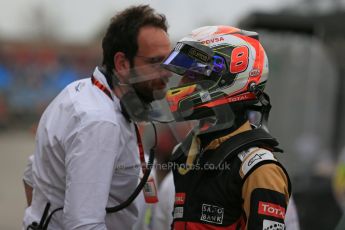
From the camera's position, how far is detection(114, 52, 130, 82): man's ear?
10.9 feet

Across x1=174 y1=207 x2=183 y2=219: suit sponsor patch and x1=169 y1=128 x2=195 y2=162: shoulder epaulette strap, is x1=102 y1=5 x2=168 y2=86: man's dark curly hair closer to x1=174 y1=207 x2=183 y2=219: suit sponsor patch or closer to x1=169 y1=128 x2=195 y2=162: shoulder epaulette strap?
x1=169 y1=128 x2=195 y2=162: shoulder epaulette strap

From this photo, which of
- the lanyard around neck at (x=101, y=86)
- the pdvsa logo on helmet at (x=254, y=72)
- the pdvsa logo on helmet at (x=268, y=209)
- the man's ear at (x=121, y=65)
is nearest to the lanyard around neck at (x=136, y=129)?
the lanyard around neck at (x=101, y=86)

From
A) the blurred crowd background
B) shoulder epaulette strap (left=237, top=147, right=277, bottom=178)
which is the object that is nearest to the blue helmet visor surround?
shoulder epaulette strap (left=237, top=147, right=277, bottom=178)

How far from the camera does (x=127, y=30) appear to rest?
3.33 m

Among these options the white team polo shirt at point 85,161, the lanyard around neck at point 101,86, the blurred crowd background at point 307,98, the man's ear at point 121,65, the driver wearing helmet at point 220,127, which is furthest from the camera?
the blurred crowd background at point 307,98

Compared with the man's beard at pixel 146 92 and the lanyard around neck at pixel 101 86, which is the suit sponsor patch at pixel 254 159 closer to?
the man's beard at pixel 146 92

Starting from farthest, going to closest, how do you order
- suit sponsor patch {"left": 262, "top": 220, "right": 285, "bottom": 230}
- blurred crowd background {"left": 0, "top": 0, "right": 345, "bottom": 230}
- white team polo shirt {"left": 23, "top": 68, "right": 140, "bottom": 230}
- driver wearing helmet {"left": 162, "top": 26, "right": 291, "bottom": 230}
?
blurred crowd background {"left": 0, "top": 0, "right": 345, "bottom": 230} → white team polo shirt {"left": 23, "top": 68, "right": 140, "bottom": 230} → driver wearing helmet {"left": 162, "top": 26, "right": 291, "bottom": 230} → suit sponsor patch {"left": 262, "top": 220, "right": 285, "bottom": 230}

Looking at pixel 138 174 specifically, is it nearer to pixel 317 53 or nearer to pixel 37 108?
pixel 317 53

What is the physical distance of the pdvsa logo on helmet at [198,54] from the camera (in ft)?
9.90

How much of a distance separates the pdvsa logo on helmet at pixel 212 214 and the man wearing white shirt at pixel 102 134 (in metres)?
0.43

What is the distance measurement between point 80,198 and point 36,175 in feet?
1.50

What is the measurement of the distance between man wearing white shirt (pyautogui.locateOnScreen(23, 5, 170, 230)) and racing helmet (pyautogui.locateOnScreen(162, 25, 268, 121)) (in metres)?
0.25

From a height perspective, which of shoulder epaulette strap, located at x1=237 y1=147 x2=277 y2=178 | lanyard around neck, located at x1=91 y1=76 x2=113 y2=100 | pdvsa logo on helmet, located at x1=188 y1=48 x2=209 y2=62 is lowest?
shoulder epaulette strap, located at x1=237 y1=147 x2=277 y2=178

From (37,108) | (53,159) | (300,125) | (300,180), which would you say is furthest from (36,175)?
(37,108)
